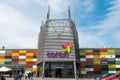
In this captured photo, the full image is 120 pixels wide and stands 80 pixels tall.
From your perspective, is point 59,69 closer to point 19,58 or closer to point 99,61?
point 99,61

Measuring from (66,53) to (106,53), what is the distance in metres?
22.3

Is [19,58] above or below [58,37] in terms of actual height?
below

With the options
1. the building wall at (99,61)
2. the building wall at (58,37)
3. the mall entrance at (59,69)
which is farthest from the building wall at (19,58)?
the building wall at (58,37)

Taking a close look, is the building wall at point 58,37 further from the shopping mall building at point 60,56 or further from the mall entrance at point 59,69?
the mall entrance at point 59,69

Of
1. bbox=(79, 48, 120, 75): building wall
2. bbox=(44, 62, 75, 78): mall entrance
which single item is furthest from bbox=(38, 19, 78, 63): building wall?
bbox=(79, 48, 120, 75): building wall

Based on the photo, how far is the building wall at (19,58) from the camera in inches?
3398

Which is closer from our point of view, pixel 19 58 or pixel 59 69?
pixel 59 69

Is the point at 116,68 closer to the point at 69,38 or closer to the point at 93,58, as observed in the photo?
the point at 93,58

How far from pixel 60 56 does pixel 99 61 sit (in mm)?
21860

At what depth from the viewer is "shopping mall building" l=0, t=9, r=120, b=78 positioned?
222ft

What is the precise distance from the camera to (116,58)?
85625 mm

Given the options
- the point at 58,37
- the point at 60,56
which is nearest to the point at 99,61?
the point at 60,56

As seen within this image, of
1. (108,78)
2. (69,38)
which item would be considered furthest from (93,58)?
(108,78)

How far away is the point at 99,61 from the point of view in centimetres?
8588
